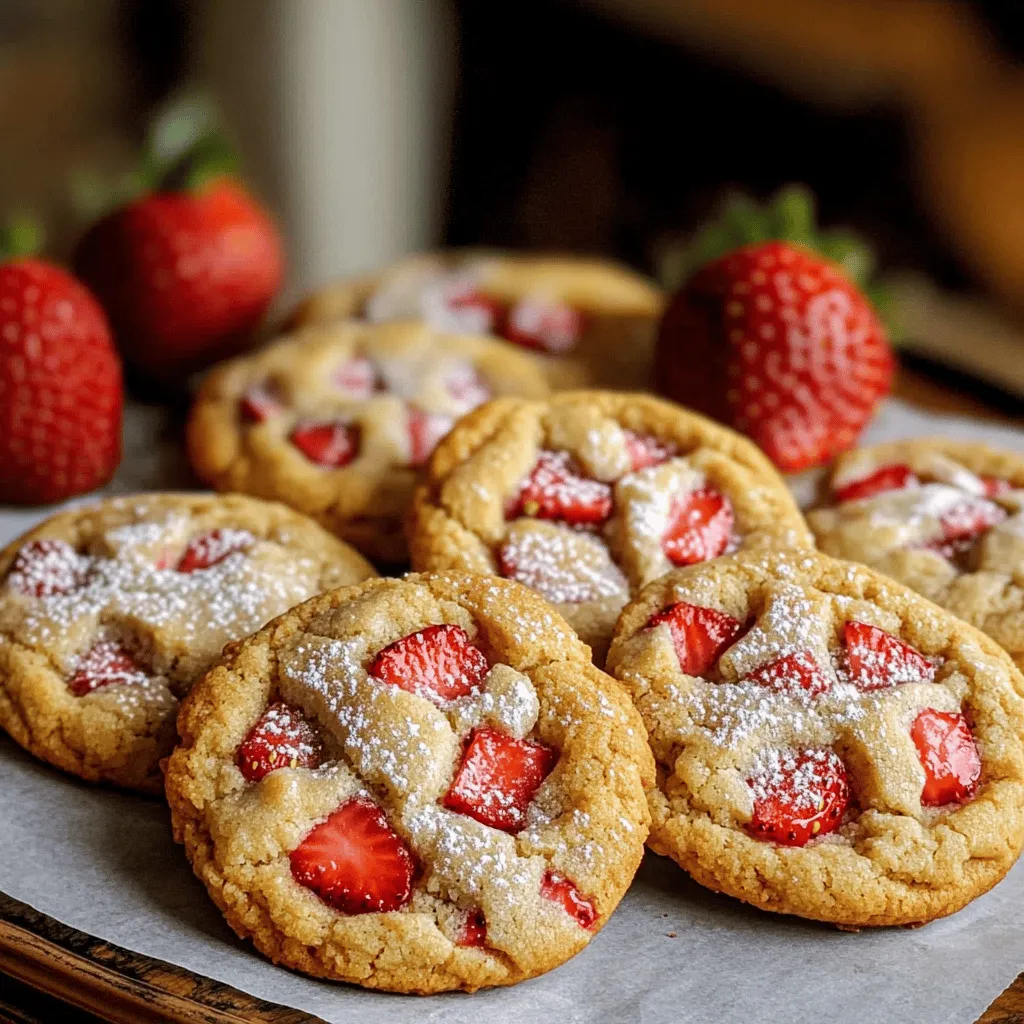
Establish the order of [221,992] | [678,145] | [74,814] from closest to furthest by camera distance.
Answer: [221,992] < [74,814] < [678,145]

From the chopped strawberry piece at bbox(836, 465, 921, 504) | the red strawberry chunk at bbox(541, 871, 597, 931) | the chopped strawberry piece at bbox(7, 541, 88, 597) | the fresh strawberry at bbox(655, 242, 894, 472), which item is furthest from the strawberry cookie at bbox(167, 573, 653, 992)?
the fresh strawberry at bbox(655, 242, 894, 472)

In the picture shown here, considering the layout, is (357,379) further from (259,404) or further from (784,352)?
(784,352)

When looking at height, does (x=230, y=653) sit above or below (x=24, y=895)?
above

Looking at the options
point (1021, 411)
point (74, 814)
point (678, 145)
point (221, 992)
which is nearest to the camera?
point (221, 992)

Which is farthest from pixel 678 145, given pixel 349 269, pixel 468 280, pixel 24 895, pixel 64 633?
pixel 24 895

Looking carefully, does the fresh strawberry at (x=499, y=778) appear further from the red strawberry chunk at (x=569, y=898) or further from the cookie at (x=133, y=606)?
the cookie at (x=133, y=606)

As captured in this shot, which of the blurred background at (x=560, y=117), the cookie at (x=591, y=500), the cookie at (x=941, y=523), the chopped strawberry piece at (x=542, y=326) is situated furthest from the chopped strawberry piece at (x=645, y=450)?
the blurred background at (x=560, y=117)

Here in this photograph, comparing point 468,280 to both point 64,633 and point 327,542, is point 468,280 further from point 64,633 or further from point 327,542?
point 64,633

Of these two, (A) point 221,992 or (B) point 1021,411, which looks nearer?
(A) point 221,992
